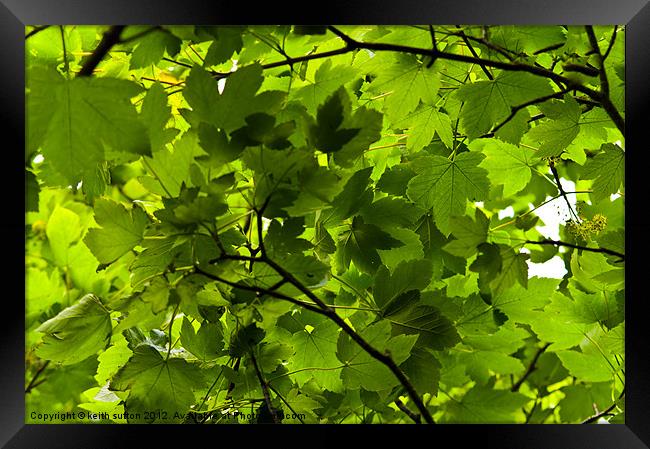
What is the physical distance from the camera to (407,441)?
0.66 metres

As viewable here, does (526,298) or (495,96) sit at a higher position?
(495,96)

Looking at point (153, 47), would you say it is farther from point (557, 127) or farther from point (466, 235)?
point (557, 127)

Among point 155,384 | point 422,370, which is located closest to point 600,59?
point 422,370

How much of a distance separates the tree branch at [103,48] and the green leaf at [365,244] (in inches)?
14.5

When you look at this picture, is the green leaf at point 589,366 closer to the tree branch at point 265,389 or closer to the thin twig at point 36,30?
the tree branch at point 265,389

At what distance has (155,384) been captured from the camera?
0.66m

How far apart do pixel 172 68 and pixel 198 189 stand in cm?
47

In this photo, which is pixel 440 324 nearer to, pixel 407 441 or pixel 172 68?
pixel 407 441

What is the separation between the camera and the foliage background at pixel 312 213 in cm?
52

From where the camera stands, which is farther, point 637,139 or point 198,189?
point 637,139

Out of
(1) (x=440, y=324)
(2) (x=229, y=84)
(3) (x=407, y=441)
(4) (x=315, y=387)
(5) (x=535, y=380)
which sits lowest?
(5) (x=535, y=380)

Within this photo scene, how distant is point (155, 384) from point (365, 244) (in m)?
0.31

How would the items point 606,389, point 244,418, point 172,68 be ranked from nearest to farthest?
point 244,418
point 172,68
point 606,389

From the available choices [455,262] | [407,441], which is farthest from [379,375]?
[455,262]
